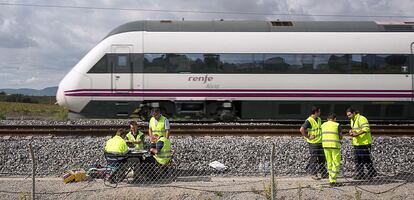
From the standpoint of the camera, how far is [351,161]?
31.2ft

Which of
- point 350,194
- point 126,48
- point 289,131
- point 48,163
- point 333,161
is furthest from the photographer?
point 126,48

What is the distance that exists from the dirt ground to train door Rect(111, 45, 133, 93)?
17.7 feet

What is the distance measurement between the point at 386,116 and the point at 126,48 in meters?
8.43

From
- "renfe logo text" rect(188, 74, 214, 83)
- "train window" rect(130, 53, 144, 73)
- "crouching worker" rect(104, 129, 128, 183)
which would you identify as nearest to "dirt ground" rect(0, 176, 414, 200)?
"crouching worker" rect(104, 129, 128, 183)

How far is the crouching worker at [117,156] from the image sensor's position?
310 inches

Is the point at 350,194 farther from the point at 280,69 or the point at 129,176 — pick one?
the point at 280,69

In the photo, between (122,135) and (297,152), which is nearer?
(122,135)

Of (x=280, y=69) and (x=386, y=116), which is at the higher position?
(x=280, y=69)

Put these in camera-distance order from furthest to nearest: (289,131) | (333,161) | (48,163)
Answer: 1. (289,131)
2. (48,163)
3. (333,161)

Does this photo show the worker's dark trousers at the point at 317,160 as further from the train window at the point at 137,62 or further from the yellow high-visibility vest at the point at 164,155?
the train window at the point at 137,62

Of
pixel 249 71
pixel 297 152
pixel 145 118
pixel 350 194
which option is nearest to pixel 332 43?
pixel 249 71

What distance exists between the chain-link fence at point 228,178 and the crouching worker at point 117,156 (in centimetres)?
2

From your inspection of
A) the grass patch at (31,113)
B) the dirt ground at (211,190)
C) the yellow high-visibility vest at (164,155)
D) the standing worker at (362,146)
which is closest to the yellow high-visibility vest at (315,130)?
the standing worker at (362,146)

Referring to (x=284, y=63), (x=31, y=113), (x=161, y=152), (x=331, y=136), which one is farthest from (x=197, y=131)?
(x=31, y=113)
